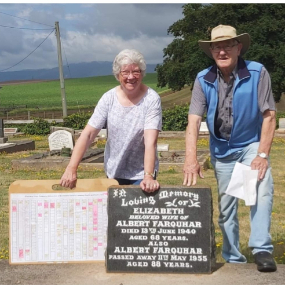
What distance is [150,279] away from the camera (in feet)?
14.4

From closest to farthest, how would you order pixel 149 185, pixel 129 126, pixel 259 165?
pixel 149 185
pixel 259 165
pixel 129 126

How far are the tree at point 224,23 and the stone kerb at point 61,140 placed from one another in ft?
77.3

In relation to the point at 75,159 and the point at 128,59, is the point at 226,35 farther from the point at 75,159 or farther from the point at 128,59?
the point at 75,159

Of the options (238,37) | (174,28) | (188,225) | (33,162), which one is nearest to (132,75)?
(238,37)

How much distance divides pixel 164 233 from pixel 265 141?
994 millimetres

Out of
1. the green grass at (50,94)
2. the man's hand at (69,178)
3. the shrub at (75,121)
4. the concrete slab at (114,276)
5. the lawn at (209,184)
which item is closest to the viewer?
the concrete slab at (114,276)

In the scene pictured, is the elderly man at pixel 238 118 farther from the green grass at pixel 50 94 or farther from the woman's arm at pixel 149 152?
the green grass at pixel 50 94

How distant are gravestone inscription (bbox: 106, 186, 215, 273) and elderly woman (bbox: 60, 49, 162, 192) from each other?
0.49ft

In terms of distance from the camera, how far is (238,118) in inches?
182

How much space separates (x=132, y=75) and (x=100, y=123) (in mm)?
454

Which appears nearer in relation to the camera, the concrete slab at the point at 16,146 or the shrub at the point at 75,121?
the concrete slab at the point at 16,146

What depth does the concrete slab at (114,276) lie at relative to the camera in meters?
4.34

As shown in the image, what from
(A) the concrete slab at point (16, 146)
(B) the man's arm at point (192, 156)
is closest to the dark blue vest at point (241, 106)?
(B) the man's arm at point (192, 156)

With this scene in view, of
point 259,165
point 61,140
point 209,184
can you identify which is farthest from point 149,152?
point 61,140
